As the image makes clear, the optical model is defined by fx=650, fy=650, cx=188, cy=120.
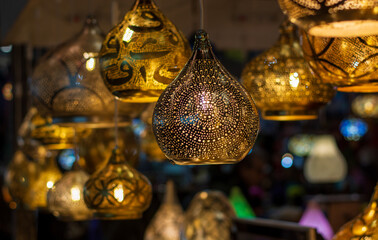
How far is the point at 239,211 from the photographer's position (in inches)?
184

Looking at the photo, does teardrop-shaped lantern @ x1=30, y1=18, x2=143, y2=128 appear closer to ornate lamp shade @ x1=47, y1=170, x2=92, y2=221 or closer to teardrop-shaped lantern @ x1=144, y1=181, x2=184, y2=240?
ornate lamp shade @ x1=47, y1=170, x2=92, y2=221

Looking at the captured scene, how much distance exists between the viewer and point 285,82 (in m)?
2.07

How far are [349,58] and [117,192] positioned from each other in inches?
41.3

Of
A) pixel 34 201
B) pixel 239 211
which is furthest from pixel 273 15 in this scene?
pixel 34 201

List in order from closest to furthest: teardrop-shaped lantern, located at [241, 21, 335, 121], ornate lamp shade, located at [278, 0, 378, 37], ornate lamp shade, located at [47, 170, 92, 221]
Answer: ornate lamp shade, located at [278, 0, 378, 37]
teardrop-shaped lantern, located at [241, 21, 335, 121]
ornate lamp shade, located at [47, 170, 92, 221]

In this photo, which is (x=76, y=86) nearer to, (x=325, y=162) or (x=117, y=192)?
(x=117, y=192)

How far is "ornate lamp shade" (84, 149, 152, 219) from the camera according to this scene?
2201 mm

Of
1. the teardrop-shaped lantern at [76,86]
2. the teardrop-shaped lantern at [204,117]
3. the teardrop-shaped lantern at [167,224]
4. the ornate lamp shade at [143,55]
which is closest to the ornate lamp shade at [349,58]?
the teardrop-shaped lantern at [204,117]

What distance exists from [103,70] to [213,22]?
3.37 meters

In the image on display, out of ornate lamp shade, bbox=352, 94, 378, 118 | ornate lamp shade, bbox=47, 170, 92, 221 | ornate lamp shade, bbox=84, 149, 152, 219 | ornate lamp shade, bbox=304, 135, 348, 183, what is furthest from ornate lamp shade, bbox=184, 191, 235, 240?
ornate lamp shade, bbox=352, 94, 378, 118

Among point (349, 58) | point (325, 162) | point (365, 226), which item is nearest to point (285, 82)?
point (365, 226)

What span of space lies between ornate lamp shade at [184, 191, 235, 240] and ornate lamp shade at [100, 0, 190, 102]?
63.2 inches

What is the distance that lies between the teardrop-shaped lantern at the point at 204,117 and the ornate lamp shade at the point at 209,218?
1895 mm

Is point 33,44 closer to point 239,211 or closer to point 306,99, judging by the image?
point 239,211
